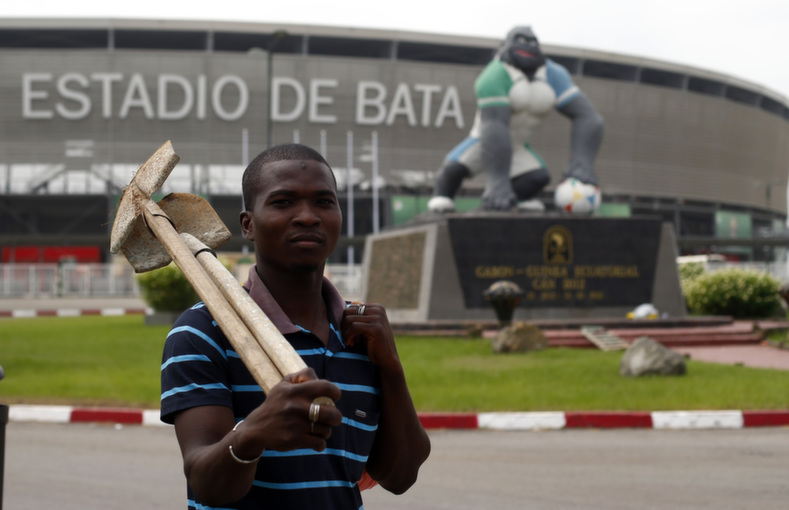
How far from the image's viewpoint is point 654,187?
52.4 meters

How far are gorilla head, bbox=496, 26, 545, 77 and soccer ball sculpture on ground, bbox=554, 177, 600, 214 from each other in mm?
2190

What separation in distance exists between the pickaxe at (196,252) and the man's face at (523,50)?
15156mm

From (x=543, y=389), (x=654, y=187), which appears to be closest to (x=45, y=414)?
(x=543, y=389)

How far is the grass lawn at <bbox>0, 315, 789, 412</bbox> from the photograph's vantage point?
27.0 feet

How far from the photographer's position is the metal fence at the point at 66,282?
1266 inches

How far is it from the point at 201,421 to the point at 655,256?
1617 cm

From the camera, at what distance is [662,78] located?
5403 centimetres

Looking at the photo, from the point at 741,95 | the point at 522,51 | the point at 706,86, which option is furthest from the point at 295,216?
the point at 741,95

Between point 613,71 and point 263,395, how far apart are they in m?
53.4

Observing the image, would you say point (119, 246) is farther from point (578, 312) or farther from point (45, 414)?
point (578, 312)

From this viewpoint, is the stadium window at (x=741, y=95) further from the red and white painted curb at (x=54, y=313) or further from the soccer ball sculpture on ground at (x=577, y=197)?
the soccer ball sculpture on ground at (x=577, y=197)

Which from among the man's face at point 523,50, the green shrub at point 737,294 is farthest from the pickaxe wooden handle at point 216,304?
the green shrub at point 737,294

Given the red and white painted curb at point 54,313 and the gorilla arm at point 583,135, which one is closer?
the gorilla arm at point 583,135

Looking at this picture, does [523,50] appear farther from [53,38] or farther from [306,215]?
[53,38]
